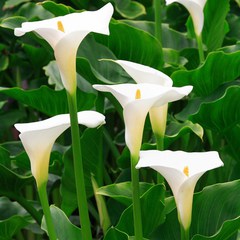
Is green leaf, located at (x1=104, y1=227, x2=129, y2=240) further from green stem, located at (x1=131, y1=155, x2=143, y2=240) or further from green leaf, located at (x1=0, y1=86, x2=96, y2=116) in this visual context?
green leaf, located at (x1=0, y1=86, x2=96, y2=116)

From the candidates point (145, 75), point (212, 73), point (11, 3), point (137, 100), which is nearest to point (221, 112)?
point (212, 73)

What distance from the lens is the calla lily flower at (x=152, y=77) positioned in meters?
0.77

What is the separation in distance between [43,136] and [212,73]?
474mm

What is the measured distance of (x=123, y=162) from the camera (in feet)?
3.89

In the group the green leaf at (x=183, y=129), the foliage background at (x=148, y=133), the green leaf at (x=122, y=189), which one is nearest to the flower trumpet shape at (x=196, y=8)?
the foliage background at (x=148, y=133)

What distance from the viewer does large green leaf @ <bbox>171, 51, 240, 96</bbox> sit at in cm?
109

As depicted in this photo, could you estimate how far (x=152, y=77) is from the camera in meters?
0.79

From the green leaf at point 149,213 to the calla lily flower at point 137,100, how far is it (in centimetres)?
20

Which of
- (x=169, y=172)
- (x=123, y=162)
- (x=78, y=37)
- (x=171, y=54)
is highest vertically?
(x=78, y=37)

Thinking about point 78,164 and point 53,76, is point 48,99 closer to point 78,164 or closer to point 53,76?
point 53,76

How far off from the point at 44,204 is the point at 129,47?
0.51m

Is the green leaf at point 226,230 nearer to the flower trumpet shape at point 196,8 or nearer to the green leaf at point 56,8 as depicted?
the flower trumpet shape at point 196,8

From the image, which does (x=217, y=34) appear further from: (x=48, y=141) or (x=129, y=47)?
(x=48, y=141)

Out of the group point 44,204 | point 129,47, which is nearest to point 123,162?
point 129,47
